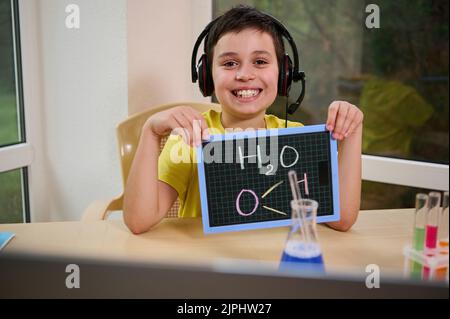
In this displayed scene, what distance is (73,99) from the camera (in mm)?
1718

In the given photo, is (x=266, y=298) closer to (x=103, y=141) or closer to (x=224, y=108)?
(x=224, y=108)

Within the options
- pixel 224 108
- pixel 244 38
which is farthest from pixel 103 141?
pixel 244 38

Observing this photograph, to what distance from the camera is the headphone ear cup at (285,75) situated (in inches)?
45.9

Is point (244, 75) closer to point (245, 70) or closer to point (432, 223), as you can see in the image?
point (245, 70)

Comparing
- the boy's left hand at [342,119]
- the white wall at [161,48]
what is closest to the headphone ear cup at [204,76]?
the boy's left hand at [342,119]

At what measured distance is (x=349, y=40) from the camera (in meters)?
1.70

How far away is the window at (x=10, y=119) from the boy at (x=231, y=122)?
2.54 feet

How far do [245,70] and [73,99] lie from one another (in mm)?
805

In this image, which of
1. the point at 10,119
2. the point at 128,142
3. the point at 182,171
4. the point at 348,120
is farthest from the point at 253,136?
the point at 10,119

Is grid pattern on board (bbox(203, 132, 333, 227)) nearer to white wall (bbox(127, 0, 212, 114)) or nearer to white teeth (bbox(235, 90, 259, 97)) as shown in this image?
white teeth (bbox(235, 90, 259, 97))

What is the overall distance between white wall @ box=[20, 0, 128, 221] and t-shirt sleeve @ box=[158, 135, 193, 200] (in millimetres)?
514

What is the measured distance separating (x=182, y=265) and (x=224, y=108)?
0.74 metres

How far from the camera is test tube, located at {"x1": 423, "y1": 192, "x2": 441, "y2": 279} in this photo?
0.72 metres

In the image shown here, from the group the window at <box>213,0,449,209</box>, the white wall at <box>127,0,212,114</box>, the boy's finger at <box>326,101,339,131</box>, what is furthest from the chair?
the boy's finger at <box>326,101,339,131</box>
